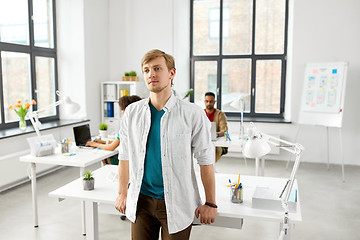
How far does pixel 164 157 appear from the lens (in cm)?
170

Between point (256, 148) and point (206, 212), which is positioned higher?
point (256, 148)

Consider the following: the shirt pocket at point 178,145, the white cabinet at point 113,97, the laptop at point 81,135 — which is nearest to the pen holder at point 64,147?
the laptop at point 81,135

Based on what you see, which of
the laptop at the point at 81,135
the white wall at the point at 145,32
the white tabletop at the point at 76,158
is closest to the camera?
the white tabletop at the point at 76,158

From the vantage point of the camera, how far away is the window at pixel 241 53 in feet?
21.3

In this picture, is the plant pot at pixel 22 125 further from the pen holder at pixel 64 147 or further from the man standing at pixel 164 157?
the man standing at pixel 164 157

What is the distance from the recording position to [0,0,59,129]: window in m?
4.97

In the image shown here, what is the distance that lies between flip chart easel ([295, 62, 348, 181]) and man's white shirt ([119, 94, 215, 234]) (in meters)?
4.06

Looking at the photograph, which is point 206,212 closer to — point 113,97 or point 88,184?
point 88,184

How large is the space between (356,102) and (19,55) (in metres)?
5.42

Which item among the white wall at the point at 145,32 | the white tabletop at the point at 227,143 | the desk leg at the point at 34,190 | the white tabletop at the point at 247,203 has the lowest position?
the desk leg at the point at 34,190

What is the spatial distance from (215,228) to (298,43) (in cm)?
380

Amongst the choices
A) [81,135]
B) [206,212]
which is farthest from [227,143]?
[206,212]

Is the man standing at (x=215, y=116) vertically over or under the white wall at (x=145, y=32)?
under

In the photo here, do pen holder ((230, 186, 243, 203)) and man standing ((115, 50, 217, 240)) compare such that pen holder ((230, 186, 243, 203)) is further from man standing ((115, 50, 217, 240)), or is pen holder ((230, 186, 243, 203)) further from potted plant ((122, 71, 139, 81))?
potted plant ((122, 71, 139, 81))
